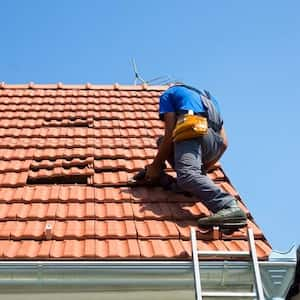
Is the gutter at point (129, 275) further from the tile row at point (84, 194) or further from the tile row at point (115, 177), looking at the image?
the tile row at point (115, 177)

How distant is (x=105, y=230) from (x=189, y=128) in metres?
1.04

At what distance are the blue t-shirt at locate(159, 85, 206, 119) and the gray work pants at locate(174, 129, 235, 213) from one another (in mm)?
244

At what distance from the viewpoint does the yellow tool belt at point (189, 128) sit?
4.66m

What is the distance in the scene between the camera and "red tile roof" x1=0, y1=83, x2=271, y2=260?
4.20 meters

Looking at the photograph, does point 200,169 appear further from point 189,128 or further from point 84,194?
point 84,194

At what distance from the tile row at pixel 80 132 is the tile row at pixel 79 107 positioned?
531mm

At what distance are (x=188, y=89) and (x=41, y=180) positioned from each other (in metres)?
1.54

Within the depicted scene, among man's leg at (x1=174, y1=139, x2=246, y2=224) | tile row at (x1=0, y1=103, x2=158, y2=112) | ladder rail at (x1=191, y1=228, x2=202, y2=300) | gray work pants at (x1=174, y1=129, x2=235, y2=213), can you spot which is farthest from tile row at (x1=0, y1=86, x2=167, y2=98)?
ladder rail at (x1=191, y1=228, x2=202, y2=300)

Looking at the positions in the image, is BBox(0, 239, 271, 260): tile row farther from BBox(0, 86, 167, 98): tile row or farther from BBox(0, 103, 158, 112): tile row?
BBox(0, 86, 167, 98): tile row

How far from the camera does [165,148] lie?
495cm

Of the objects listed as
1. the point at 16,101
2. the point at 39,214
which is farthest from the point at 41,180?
the point at 16,101

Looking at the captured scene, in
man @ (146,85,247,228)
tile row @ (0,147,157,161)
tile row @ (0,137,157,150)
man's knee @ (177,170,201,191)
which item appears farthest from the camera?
tile row @ (0,137,157,150)

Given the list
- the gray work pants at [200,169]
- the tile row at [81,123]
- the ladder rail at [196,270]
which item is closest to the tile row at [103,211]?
the gray work pants at [200,169]

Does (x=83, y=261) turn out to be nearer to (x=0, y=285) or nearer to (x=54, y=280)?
(x=54, y=280)
